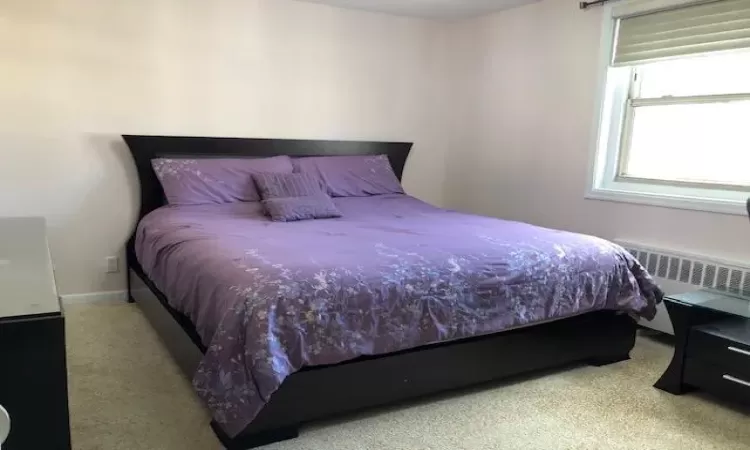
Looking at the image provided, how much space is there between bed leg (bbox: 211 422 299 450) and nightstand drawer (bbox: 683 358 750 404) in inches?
67.2

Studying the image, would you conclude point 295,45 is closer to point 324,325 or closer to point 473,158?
point 473,158

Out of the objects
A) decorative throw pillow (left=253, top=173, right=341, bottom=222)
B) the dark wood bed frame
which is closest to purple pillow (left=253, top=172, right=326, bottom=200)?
decorative throw pillow (left=253, top=173, right=341, bottom=222)

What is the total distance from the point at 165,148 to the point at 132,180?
29 centimetres

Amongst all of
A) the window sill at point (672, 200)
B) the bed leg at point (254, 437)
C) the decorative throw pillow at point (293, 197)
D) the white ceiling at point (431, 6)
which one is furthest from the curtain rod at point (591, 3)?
the bed leg at point (254, 437)

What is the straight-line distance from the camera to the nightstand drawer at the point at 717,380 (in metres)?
2.31

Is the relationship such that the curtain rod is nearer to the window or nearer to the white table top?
the window

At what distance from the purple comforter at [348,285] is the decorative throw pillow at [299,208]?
11cm

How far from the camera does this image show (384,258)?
2.28 meters

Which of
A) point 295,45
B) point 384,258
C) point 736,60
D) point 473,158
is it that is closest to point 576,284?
point 384,258

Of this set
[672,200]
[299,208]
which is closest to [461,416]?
[299,208]

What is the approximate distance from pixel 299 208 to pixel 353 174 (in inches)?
32.7

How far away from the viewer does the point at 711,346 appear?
2.40m

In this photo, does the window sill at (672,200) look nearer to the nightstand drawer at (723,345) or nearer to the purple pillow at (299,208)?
the nightstand drawer at (723,345)

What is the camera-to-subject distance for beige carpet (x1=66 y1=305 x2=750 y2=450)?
207cm
